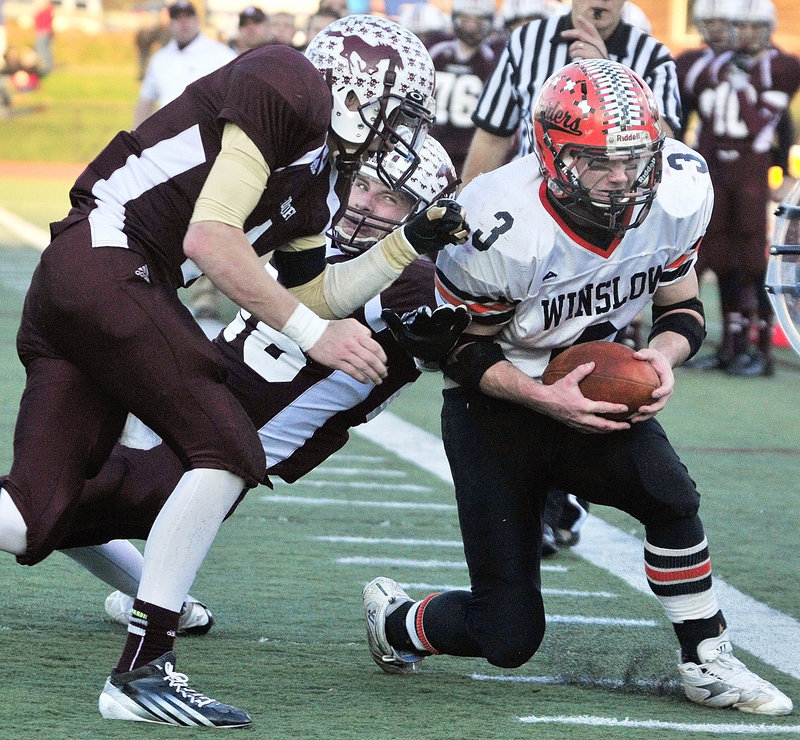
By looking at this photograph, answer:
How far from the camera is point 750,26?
27.1 ft

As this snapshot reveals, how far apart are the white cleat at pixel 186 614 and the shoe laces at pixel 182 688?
547mm

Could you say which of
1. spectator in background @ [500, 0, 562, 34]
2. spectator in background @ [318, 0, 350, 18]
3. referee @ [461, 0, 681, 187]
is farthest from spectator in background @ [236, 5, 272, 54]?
referee @ [461, 0, 681, 187]

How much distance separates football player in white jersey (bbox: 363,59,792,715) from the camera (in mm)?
3271

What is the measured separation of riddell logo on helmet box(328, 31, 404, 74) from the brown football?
76cm

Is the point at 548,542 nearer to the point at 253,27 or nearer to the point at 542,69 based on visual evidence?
the point at 542,69

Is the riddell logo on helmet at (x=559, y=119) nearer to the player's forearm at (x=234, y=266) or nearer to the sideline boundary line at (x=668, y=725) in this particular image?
the player's forearm at (x=234, y=266)

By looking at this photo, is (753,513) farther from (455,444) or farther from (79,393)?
(79,393)

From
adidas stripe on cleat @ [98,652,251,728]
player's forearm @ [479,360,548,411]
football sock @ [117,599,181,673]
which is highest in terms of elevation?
player's forearm @ [479,360,548,411]

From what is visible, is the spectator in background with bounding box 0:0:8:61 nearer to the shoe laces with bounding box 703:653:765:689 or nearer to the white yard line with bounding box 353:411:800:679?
the white yard line with bounding box 353:411:800:679

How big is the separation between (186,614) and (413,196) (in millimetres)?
1169

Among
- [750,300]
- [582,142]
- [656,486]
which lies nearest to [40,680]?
[656,486]

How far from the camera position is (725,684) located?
3.27 metres

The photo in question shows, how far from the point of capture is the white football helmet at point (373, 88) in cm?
330

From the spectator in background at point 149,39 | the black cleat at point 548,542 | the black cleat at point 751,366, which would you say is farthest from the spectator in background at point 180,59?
the spectator in background at point 149,39
